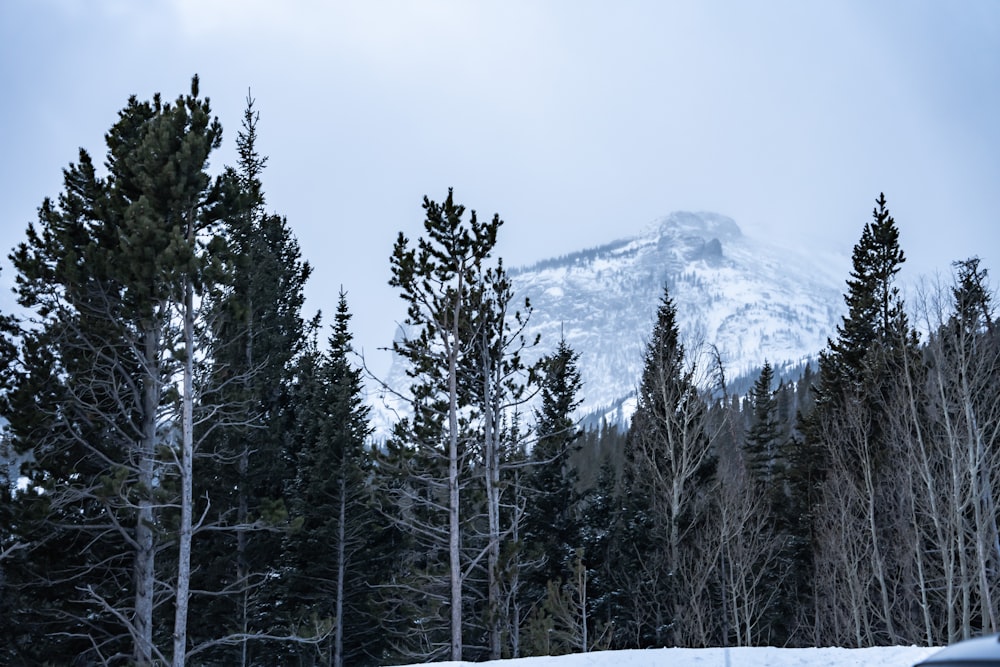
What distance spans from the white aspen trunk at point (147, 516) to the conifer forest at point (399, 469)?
0.06 meters

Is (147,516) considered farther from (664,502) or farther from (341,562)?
(664,502)

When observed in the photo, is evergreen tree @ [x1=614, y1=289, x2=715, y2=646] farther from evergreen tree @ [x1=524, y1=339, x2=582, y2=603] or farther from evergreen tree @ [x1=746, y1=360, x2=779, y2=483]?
evergreen tree @ [x1=746, y1=360, x2=779, y2=483]

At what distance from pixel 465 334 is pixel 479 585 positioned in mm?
11856

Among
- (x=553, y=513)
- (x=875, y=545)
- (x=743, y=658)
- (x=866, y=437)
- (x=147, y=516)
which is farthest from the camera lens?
(x=553, y=513)

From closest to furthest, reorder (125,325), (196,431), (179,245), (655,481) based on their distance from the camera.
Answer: (179,245) < (125,325) < (196,431) < (655,481)

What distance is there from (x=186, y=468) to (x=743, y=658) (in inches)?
420

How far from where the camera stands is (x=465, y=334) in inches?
736

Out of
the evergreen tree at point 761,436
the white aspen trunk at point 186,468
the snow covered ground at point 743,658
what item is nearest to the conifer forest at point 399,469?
the white aspen trunk at point 186,468

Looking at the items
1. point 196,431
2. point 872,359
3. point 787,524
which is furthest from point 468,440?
point 787,524

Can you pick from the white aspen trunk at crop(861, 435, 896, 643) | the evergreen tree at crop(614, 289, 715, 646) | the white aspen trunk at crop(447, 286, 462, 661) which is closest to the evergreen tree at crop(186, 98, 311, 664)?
the white aspen trunk at crop(447, 286, 462, 661)

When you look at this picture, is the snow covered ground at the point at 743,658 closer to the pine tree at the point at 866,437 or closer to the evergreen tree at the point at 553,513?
the pine tree at the point at 866,437

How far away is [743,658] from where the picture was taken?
10.4 metres

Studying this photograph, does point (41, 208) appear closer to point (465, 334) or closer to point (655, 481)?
point (465, 334)

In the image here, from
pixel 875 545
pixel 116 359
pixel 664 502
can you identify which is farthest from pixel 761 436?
pixel 116 359
